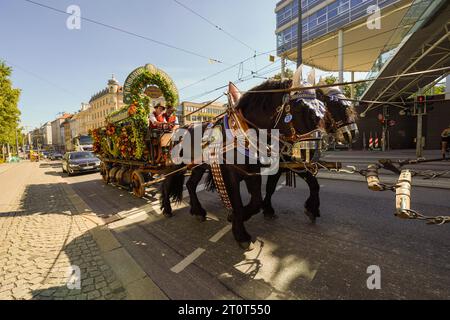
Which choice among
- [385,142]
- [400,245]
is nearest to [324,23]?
[385,142]

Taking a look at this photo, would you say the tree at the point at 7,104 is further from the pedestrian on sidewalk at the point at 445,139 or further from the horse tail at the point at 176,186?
the pedestrian on sidewalk at the point at 445,139

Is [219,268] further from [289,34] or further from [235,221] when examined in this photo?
[289,34]

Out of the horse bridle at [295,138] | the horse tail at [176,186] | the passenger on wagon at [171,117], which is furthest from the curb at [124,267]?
the passenger on wagon at [171,117]

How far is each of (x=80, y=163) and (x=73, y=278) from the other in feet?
40.5

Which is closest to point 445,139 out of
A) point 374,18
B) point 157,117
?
point 374,18

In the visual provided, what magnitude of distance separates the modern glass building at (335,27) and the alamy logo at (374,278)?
1504 cm

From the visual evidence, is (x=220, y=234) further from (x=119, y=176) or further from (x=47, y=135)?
(x=47, y=135)

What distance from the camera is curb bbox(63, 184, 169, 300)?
2.35 metres

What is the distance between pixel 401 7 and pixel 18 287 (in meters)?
23.6

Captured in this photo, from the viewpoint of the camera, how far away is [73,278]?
2656 millimetres

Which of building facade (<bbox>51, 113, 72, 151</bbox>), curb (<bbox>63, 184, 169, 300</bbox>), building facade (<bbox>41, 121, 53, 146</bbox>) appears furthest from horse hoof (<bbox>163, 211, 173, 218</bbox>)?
building facade (<bbox>41, 121, 53, 146</bbox>)

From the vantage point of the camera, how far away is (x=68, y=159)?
13305 mm

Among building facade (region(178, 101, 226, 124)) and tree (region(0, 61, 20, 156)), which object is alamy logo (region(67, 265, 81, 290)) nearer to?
building facade (region(178, 101, 226, 124))
